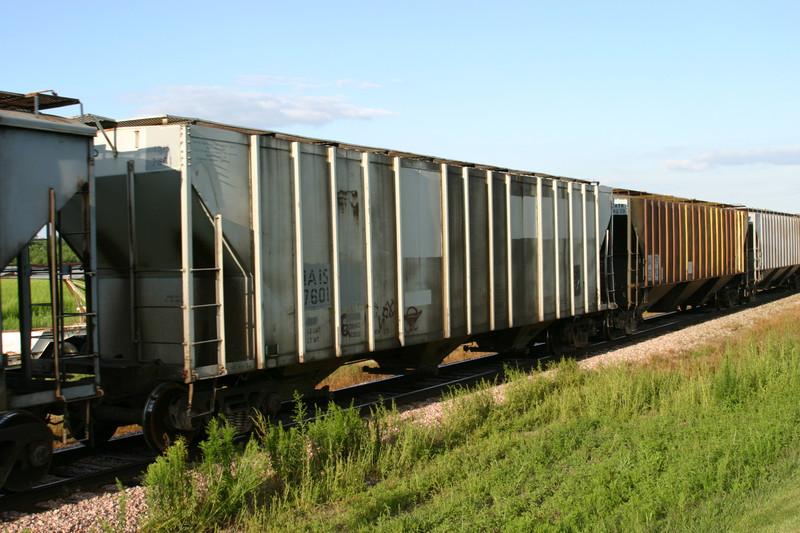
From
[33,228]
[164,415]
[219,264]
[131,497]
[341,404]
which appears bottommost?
[341,404]

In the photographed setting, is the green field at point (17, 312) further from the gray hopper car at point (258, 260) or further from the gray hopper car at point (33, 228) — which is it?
the gray hopper car at point (33, 228)

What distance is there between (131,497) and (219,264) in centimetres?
259

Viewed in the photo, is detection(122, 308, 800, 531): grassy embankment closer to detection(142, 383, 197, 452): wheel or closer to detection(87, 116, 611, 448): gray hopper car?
detection(142, 383, 197, 452): wheel

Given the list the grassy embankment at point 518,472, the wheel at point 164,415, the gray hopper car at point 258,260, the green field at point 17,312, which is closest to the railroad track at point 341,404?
Result: the wheel at point 164,415

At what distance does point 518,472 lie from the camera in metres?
6.47

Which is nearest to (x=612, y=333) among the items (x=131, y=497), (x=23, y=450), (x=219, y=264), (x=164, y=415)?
(x=219, y=264)

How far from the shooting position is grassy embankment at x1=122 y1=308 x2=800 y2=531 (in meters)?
5.41

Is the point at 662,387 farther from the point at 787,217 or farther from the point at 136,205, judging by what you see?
the point at 787,217

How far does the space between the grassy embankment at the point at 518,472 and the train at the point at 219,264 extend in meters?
1.42

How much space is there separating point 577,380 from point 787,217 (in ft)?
95.6

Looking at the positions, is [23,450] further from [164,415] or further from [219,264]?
[219,264]

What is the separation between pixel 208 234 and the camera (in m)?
7.63

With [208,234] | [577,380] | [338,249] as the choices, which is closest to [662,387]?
[577,380]

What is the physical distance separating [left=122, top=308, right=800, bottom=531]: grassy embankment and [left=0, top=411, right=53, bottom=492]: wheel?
132 cm
